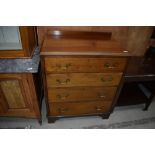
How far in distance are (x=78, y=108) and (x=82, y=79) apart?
1.34ft

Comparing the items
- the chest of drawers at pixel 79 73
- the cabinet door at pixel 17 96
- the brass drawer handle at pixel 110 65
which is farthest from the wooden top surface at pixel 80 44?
the cabinet door at pixel 17 96

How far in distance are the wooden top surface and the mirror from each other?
199 millimetres

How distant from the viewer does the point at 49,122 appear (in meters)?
1.63

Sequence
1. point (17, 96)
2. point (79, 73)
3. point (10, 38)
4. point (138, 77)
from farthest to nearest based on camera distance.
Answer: point (138, 77) < point (17, 96) < point (79, 73) < point (10, 38)

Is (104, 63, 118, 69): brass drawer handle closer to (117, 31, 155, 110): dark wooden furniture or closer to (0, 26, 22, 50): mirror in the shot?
(117, 31, 155, 110): dark wooden furniture

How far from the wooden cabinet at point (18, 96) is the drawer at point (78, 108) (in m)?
0.17

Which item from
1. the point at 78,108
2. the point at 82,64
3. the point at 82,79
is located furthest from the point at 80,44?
the point at 78,108

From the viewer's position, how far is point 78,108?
150 cm

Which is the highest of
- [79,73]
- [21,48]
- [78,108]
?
[21,48]

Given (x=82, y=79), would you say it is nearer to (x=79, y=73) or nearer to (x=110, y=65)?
(x=79, y=73)

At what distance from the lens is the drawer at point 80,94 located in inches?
51.4

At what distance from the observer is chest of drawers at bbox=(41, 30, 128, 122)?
1.08m
